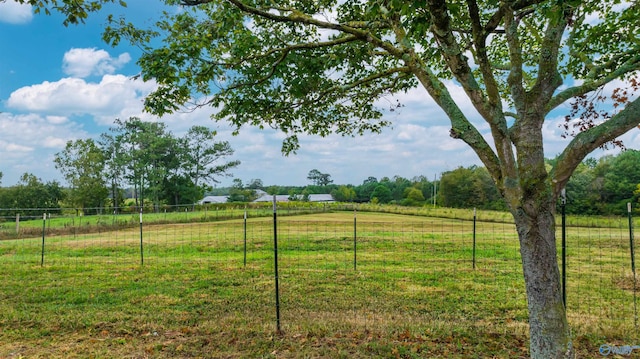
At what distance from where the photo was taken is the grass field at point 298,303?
452 cm

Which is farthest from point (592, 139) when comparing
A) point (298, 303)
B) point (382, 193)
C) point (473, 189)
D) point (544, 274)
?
point (473, 189)

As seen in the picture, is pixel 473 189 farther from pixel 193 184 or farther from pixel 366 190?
pixel 193 184

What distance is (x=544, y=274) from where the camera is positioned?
3385mm

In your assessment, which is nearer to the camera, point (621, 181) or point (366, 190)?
point (621, 181)

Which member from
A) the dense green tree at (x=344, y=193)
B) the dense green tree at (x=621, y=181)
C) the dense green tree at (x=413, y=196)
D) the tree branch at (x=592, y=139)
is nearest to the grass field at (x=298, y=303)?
the tree branch at (x=592, y=139)

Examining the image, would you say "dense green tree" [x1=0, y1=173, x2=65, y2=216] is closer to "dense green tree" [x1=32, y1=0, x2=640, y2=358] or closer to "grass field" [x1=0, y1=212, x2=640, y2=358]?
"grass field" [x1=0, y1=212, x2=640, y2=358]

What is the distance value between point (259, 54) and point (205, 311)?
158 inches

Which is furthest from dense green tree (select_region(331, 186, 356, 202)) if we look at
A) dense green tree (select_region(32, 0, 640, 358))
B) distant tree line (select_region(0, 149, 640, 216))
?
dense green tree (select_region(32, 0, 640, 358))

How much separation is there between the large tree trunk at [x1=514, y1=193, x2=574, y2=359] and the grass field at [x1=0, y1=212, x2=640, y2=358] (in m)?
0.89

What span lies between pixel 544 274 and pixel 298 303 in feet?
13.2

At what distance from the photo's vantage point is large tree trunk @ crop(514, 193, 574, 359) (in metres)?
3.36

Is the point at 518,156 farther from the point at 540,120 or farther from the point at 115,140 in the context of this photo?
the point at 115,140

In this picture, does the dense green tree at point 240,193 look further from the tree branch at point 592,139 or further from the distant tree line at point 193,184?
the tree branch at point 592,139

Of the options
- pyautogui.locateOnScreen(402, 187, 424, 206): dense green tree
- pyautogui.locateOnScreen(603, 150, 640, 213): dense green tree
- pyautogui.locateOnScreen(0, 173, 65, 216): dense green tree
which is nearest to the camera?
pyautogui.locateOnScreen(603, 150, 640, 213): dense green tree
